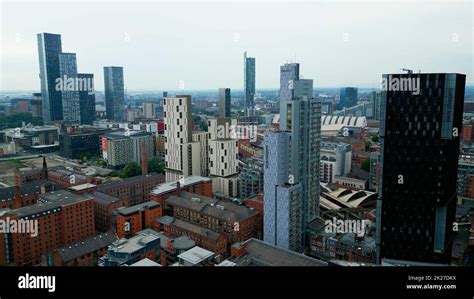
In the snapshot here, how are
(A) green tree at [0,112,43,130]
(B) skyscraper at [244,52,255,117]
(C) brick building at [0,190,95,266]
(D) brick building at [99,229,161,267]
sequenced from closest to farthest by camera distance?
(D) brick building at [99,229,161,267]
(C) brick building at [0,190,95,266]
(A) green tree at [0,112,43,130]
(B) skyscraper at [244,52,255,117]

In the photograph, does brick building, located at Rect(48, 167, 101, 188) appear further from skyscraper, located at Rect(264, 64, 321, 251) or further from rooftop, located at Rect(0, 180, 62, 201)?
skyscraper, located at Rect(264, 64, 321, 251)

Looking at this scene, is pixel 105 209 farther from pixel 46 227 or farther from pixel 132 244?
pixel 132 244

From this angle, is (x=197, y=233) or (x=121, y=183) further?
(x=121, y=183)

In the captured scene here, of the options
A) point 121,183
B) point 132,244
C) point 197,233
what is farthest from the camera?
point 121,183

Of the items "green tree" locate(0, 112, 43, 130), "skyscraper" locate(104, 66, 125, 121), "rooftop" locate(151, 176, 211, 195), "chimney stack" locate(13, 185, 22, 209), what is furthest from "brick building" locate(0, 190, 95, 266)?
"skyscraper" locate(104, 66, 125, 121)

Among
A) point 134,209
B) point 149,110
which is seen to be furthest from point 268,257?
point 149,110

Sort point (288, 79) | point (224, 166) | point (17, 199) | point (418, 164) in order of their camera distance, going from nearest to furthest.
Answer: point (418, 164), point (288, 79), point (17, 199), point (224, 166)

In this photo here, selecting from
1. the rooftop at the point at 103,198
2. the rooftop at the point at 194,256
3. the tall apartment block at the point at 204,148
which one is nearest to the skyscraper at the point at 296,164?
the rooftop at the point at 194,256
